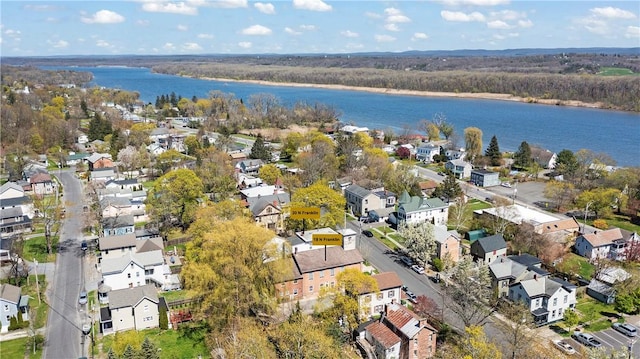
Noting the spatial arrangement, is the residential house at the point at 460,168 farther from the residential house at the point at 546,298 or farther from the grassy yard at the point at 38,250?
the grassy yard at the point at 38,250

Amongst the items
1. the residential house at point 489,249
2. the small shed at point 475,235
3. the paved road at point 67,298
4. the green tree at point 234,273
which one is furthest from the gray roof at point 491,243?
the paved road at point 67,298

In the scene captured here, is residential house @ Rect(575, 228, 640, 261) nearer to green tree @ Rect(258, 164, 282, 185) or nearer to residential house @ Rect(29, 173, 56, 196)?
green tree @ Rect(258, 164, 282, 185)

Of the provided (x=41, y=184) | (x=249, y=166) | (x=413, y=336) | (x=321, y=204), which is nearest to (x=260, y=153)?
(x=249, y=166)

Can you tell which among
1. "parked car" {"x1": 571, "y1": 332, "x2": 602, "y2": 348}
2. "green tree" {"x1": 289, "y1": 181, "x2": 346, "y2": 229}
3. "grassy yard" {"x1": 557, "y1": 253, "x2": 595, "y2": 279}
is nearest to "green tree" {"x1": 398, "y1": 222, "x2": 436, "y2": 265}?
"green tree" {"x1": 289, "y1": 181, "x2": 346, "y2": 229}

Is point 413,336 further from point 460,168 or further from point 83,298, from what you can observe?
point 460,168

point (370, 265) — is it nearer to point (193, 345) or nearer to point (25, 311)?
point (193, 345)
